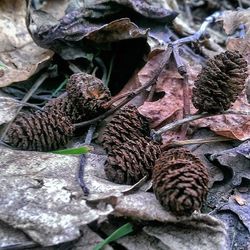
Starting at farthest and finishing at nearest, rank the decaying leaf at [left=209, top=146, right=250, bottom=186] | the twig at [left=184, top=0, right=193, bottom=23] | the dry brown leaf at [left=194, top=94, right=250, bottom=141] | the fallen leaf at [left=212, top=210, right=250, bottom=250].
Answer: the twig at [left=184, top=0, right=193, bottom=23] → the dry brown leaf at [left=194, top=94, right=250, bottom=141] → the decaying leaf at [left=209, top=146, right=250, bottom=186] → the fallen leaf at [left=212, top=210, right=250, bottom=250]

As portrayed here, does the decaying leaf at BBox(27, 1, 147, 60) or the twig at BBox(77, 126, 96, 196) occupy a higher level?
the decaying leaf at BBox(27, 1, 147, 60)

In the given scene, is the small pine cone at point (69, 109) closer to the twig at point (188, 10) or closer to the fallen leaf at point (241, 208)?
the fallen leaf at point (241, 208)

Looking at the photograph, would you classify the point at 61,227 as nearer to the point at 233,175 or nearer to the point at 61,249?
the point at 61,249

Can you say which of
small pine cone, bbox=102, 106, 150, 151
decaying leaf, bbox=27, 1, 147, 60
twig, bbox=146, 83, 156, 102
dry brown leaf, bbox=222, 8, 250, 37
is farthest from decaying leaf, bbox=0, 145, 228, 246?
dry brown leaf, bbox=222, 8, 250, 37

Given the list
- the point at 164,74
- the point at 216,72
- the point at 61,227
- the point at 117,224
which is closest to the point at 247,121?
the point at 216,72

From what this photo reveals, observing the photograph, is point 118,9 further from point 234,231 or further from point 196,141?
point 234,231

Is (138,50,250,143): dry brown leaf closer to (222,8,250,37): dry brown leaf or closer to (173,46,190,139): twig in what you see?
(173,46,190,139): twig
